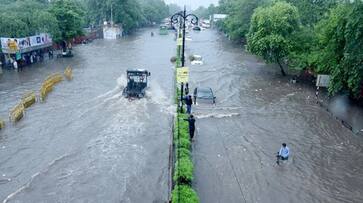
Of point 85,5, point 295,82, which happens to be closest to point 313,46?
point 295,82

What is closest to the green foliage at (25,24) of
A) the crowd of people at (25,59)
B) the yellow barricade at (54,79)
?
the crowd of people at (25,59)

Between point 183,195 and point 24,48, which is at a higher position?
point 24,48

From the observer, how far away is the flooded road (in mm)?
15727

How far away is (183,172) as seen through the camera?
48.4 ft

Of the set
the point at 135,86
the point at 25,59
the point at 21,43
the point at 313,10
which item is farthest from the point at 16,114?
the point at 313,10

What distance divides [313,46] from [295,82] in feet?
12.5

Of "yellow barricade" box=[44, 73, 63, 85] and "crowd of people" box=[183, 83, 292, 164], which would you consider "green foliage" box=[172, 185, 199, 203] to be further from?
"yellow barricade" box=[44, 73, 63, 85]

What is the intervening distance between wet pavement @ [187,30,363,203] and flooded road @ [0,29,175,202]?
2448 mm

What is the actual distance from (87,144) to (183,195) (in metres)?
9.15

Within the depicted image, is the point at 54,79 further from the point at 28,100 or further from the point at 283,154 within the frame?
the point at 283,154

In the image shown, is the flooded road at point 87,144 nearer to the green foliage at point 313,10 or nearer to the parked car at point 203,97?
the parked car at point 203,97

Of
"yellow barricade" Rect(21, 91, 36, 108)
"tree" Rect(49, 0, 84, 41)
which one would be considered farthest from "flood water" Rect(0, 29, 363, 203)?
"tree" Rect(49, 0, 84, 41)

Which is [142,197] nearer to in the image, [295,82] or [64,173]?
[64,173]

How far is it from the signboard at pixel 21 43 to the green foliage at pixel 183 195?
32.7 m
